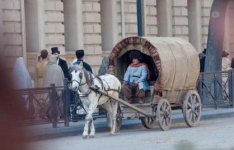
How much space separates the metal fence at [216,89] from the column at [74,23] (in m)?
8.63

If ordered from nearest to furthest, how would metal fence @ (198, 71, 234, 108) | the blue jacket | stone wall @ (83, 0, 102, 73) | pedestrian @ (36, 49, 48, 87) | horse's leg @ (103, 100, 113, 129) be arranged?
horse's leg @ (103, 100, 113, 129), the blue jacket, pedestrian @ (36, 49, 48, 87), metal fence @ (198, 71, 234, 108), stone wall @ (83, 0, 102, 73)

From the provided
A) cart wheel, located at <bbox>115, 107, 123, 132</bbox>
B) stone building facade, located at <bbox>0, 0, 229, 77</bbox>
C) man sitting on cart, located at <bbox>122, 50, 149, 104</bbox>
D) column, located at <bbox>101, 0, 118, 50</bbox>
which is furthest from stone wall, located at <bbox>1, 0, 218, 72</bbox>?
cart wheel, located at <bbox>115, 107, 123, 132</bbox>

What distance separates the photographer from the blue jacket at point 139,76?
62.0 feet

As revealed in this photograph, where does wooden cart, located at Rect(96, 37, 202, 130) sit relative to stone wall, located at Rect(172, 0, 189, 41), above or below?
below

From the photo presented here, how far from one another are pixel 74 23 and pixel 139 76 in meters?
14.1

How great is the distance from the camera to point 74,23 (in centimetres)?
3278

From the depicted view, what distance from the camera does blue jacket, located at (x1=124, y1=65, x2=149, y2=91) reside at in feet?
62.0

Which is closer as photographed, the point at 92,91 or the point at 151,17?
the point at 92,91

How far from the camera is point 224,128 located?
19453mm

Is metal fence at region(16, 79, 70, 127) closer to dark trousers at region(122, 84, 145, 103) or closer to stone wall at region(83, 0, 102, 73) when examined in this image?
dark trousers at region(122, 84, 145, 103)

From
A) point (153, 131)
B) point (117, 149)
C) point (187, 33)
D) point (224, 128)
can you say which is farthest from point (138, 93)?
point (187, 33)

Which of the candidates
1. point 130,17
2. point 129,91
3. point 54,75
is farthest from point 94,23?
point 129,91

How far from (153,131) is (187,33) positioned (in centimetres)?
2034

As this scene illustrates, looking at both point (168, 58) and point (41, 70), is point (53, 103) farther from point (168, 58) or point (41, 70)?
point (168, 58)
